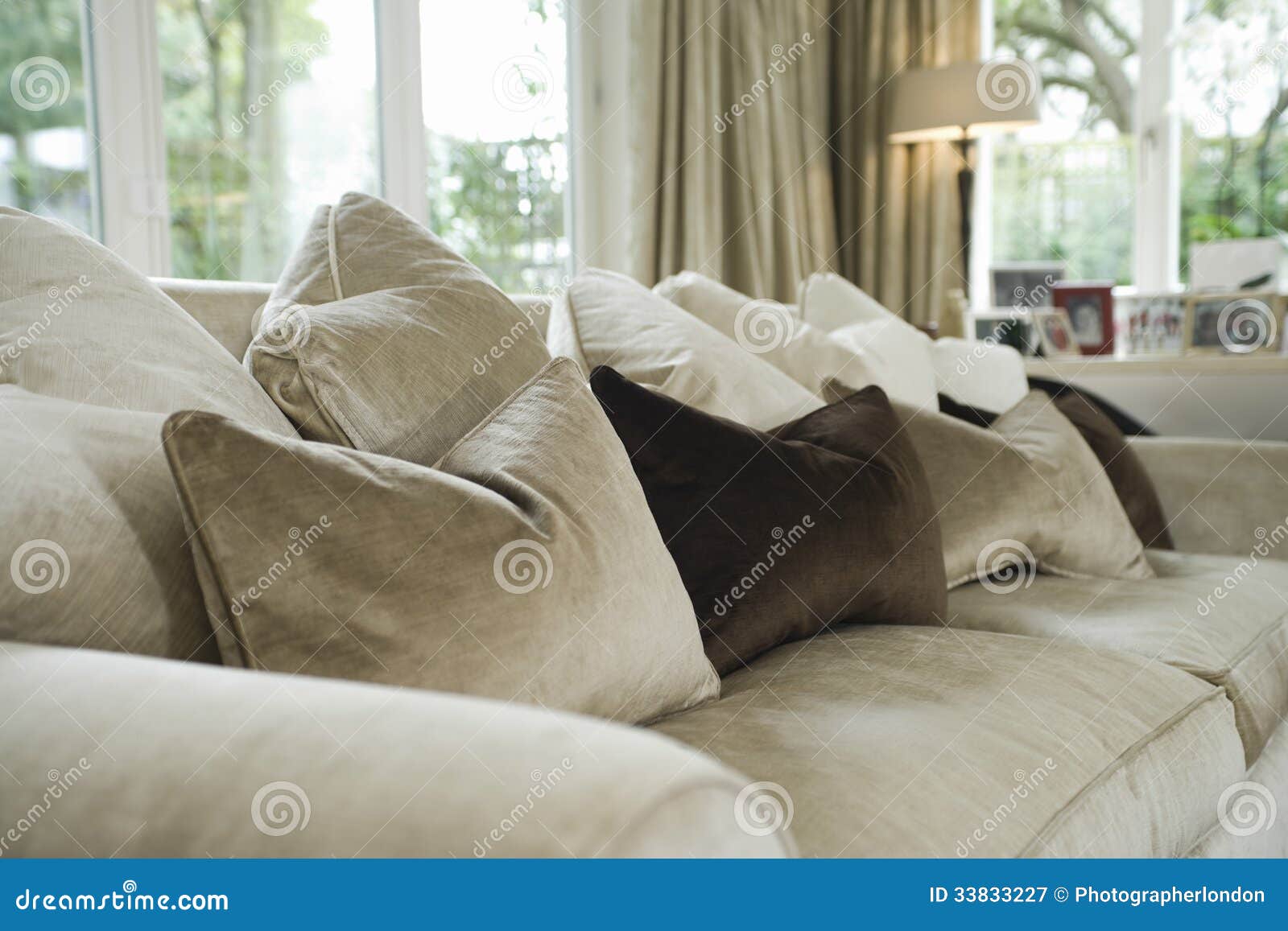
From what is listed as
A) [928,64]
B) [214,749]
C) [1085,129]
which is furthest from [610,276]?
[1085,129]

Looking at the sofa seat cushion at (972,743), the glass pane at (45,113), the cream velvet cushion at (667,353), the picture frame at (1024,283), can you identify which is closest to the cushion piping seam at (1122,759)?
the sofa seat cushion at (972,743)

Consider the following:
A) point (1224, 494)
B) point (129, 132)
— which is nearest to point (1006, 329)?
point (1224, 494)

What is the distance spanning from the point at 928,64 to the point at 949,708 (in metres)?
3.24

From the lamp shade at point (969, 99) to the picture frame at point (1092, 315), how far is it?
0.53m

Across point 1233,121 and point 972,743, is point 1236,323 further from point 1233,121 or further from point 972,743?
point 972,743

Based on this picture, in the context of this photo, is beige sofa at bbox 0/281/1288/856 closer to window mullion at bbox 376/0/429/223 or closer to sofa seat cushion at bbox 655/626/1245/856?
sofa seat cushion at bbox 655/626/1245/856

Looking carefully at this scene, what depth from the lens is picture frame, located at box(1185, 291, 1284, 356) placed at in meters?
3.28

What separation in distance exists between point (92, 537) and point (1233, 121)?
3834 millimetres

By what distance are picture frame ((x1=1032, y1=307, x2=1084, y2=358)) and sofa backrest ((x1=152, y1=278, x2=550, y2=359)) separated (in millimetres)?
2532

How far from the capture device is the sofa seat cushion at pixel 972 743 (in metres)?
0.88

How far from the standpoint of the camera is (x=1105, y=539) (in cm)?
179

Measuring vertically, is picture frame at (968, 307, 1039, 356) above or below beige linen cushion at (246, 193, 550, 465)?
below

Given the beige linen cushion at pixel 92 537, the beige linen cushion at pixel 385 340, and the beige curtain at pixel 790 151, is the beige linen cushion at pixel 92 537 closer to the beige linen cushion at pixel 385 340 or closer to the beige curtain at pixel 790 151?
the beige linen cushion at pixel 385 340

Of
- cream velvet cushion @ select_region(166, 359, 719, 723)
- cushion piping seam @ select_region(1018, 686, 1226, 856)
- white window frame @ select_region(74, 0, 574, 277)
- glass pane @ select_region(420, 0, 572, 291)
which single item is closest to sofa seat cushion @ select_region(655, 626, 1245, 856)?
cushion piping seam @ select_region(1018, 686, 1226, 856)
